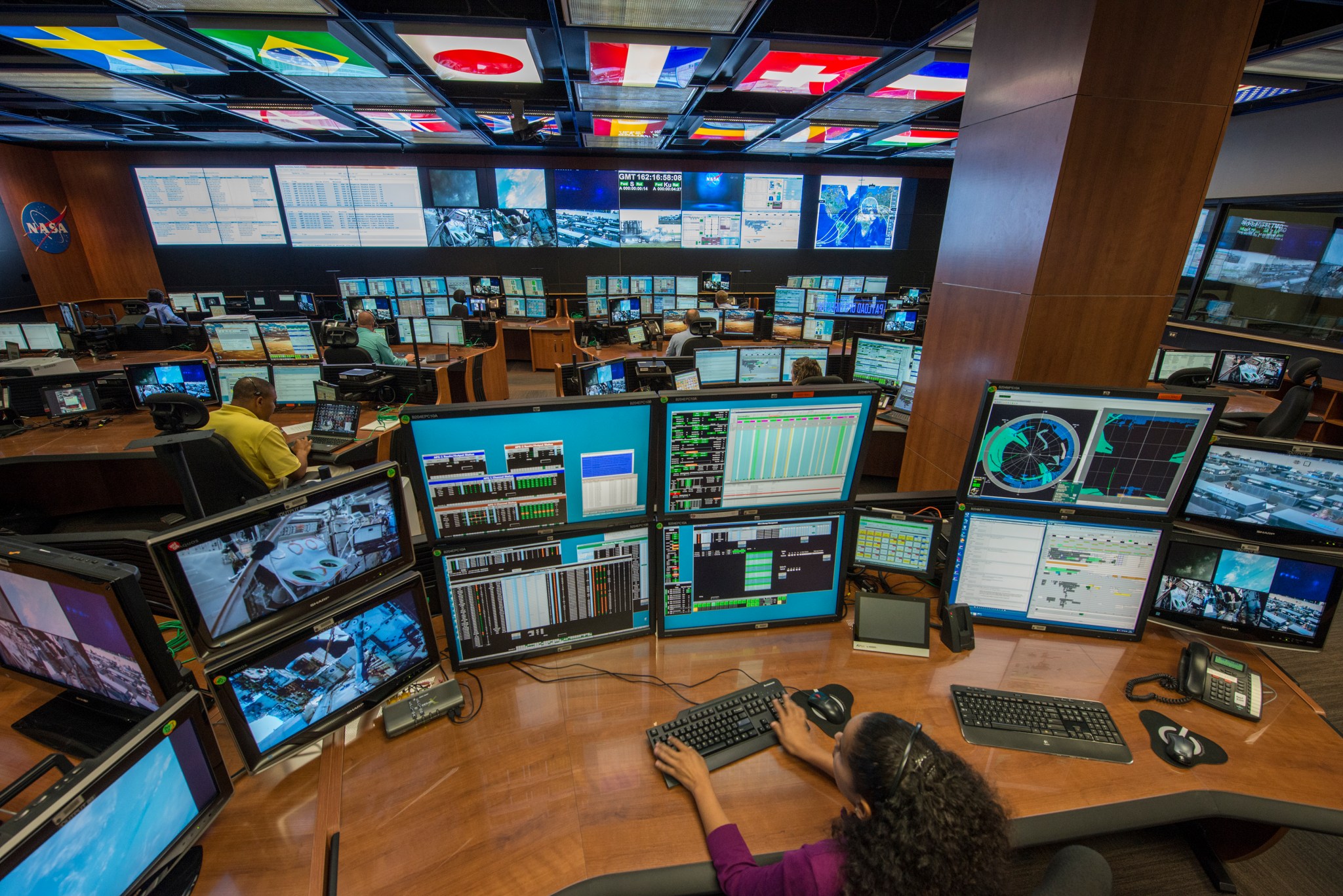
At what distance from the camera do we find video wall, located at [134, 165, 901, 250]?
8.73m

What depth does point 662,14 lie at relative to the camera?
10.4 feet

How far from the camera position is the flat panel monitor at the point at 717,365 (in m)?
4.62

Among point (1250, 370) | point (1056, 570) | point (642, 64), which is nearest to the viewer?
point (1056, 570)

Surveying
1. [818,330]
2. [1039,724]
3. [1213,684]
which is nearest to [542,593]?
[1039,724]

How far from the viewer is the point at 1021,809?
3.92 feet

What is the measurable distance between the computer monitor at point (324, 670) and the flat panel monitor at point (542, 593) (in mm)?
101

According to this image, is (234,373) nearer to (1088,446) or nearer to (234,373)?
(234,373)

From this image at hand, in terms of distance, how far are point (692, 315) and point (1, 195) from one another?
10822 millimetres

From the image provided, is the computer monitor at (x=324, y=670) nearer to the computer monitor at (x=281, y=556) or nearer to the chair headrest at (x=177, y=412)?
the computer monitor at (x=281, y=556)

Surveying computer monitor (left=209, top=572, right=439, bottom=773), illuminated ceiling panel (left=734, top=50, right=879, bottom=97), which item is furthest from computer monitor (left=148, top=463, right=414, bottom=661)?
illuminated ceiling panel (left=734, top=50, right=879, bottom=97)

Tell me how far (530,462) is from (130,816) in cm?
96

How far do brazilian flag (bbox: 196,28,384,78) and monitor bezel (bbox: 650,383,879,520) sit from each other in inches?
156

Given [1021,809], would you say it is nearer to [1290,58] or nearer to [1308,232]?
[1290,58]

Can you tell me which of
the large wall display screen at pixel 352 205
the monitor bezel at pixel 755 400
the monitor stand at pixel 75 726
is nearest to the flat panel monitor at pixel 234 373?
the monitor stand at pixel 75 726
